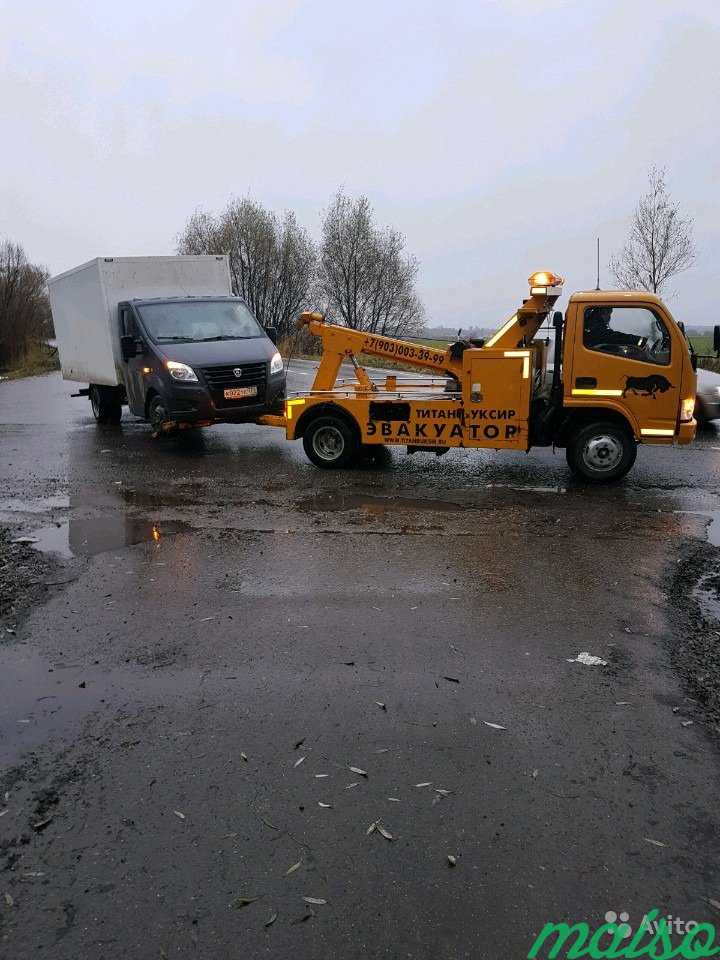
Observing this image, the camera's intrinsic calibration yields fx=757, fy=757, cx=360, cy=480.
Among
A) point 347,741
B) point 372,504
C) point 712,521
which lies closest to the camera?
point 347,741

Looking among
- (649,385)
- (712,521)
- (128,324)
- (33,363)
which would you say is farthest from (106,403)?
(33,363)

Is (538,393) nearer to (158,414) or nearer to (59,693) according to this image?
(158,414)

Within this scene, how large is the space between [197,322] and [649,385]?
740 centimetres

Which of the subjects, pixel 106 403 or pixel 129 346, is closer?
pixel 129 346

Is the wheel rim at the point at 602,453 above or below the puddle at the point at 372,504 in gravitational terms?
above

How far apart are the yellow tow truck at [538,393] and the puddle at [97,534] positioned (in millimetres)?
3237

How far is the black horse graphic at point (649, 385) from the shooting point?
9102mm

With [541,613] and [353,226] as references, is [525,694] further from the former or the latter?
[353,226]

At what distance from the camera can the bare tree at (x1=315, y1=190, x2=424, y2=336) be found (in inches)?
2104

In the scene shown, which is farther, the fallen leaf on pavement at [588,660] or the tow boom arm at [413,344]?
the tow boom arm at [413,344]

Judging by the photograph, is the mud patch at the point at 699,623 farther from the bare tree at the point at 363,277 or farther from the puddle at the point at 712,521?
the bare tree at the point at 363,277

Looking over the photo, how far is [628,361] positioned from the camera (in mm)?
9133

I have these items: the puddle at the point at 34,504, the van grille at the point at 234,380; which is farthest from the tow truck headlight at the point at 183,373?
the puddle at the point at 34,504

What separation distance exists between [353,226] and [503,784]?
2107 inches
